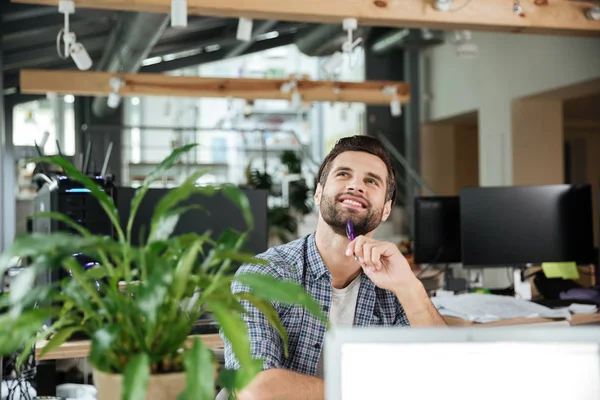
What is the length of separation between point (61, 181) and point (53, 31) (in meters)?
6.02

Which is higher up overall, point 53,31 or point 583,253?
point 53,31

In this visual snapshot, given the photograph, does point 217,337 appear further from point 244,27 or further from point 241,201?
point 244,27

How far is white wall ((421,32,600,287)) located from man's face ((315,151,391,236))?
426 centimetres

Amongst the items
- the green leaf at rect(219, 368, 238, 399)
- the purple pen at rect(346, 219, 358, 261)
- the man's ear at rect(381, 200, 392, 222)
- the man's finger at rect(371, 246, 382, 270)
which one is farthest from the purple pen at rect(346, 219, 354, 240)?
the green leaf at rect(219, 368, 238, 399)

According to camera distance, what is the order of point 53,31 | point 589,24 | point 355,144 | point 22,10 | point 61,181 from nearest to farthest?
1. point 355,144
2. point 61,181
3. point 589,24
4. point 22,10
5. point 53,31

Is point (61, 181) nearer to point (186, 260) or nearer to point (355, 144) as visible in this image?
point (355, 144)

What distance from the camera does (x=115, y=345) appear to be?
83cm

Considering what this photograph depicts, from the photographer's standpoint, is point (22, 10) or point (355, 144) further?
point (22, 10)

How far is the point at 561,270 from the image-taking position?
3.28 m

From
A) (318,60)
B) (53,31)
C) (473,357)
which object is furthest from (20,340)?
(318,60)

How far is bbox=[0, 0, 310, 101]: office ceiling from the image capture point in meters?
6.99

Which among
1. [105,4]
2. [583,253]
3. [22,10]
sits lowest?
[583,253]

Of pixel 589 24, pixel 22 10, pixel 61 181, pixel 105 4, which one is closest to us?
pixel 61 181

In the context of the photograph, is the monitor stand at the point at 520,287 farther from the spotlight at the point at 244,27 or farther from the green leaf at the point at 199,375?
the green leaf at the point at 199,375
